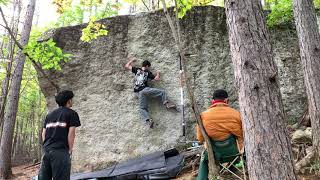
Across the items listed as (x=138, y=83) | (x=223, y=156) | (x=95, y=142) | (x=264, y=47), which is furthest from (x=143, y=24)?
(x=264, y=47)

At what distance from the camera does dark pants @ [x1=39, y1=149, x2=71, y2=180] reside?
4555 mm

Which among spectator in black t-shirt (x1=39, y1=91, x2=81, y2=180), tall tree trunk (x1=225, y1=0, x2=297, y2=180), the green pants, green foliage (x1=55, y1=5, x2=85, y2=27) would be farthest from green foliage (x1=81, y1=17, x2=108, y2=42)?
green foliage (x1=55, y1=5, x2=85, y2=27)

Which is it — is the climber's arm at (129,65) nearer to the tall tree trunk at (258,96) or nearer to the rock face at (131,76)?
the rock face at (131,76)

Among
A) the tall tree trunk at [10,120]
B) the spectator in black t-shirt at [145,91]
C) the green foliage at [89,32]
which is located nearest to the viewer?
the green foliage at [89,32]

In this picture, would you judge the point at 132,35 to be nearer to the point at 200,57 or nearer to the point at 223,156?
the point at 200,57

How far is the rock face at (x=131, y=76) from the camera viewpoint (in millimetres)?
8383

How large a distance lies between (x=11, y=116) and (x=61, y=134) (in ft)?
23.4

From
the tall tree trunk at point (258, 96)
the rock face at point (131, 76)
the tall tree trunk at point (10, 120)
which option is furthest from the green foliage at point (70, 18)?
the tall tree trunk at point (258, 96)

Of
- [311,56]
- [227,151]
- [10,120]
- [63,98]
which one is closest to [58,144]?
[63,98]

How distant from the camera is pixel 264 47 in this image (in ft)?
10.6

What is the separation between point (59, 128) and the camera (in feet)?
15.3

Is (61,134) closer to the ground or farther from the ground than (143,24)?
closer to the ground

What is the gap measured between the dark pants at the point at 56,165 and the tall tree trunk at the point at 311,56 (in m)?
4.01

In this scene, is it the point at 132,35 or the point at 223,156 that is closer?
the point at 223,156
